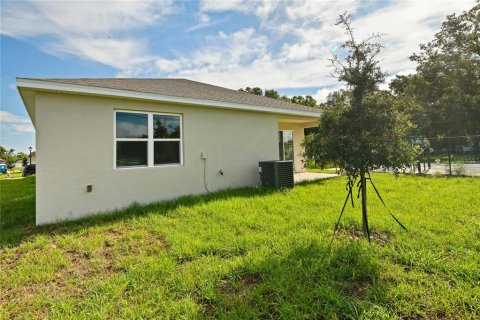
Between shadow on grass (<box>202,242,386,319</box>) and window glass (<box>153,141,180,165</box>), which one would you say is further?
window glass (<box>153,141,180,165</box>)

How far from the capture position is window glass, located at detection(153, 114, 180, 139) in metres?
6.54

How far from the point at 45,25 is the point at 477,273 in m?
9.79

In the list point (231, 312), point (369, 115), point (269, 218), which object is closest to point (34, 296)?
point (231, 312)

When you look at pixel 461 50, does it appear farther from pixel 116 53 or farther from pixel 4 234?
pixel 4 234

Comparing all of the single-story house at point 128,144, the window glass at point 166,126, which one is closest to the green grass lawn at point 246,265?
the single-story house at point 128,144

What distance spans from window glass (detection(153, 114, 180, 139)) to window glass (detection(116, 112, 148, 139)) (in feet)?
0.88

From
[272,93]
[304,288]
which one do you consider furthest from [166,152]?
[272,93]

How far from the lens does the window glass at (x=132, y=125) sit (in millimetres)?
5980

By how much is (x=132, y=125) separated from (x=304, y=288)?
5514 millimetres

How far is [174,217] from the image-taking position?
5.18m

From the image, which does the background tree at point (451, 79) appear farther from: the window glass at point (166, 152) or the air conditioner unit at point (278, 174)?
the window glass at point (166, 152)

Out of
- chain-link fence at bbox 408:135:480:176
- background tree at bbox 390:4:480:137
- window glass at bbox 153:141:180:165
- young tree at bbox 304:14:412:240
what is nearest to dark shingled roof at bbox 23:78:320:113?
window glass at bbox 153:141:180:165

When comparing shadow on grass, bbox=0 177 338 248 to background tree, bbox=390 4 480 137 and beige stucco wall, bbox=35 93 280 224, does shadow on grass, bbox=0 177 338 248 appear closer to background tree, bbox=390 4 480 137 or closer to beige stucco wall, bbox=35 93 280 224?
beige stucco wall, bbox=35 93 280 224

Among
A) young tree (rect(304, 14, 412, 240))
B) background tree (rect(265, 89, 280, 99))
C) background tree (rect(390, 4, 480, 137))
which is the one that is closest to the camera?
young tree (rect(304, 14, 412, 240))
